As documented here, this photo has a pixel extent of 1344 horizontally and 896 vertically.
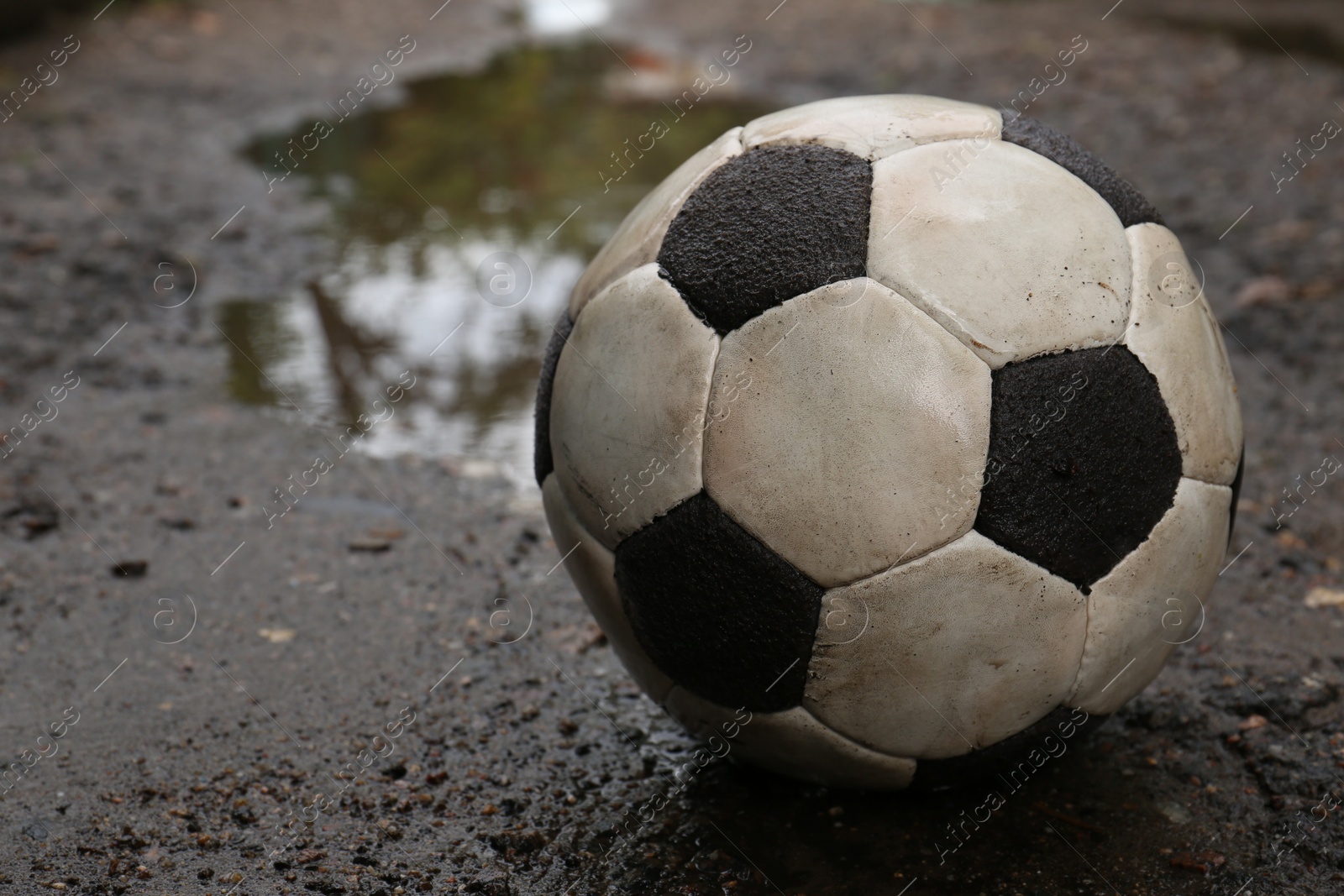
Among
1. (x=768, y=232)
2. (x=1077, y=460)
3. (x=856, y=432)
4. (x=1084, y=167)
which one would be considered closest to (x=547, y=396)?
(x=768, y=232)

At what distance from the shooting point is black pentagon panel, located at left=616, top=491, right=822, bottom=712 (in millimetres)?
2213

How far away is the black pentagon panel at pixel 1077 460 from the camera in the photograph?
7.09 ft

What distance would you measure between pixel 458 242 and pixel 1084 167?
436 centimetres

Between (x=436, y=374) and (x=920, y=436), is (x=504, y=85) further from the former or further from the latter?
(x=920, y=436)

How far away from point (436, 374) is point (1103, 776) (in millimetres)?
3107

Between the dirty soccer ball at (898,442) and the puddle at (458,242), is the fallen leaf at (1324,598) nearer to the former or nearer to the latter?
the dirty soccer ball at (898,442)

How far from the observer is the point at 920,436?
2.12 metres

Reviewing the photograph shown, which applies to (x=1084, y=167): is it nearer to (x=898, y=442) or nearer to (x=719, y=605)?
(x=898, y=442)

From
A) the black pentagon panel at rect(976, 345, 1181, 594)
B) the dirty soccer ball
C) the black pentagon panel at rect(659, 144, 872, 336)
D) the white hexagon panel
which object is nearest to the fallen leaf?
the dirty soccer ball

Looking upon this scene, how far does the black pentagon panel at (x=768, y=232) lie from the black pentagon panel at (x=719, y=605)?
390mm

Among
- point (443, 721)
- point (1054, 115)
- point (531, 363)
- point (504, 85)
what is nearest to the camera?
point (443, 721)

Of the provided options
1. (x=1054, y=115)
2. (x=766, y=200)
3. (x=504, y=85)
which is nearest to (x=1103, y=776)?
(x=766, y=200)

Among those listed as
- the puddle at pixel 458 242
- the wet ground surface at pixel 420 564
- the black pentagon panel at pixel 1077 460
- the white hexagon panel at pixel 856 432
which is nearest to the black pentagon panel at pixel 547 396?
the white hexagon panel at pixel 856 432

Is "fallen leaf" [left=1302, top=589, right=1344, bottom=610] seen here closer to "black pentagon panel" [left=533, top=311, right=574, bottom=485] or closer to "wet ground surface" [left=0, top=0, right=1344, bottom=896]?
"wet ground surface" [left=0, top=0, right=1344, bottom=896]
